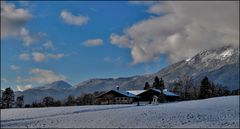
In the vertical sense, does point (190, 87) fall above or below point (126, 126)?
above

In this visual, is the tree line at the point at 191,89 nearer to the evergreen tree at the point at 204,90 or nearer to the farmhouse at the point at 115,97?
the evergreen tree at the point at 204,90

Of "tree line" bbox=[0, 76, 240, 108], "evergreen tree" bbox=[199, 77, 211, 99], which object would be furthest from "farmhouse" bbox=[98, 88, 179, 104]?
"evergreen tree" bbox=[199, 77, 211, 99]

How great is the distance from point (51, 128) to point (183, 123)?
38.4ft

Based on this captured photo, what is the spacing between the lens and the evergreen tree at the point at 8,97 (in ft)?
388

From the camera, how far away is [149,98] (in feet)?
386

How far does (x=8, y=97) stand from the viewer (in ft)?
397

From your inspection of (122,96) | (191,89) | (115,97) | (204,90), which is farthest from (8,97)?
(191,89)

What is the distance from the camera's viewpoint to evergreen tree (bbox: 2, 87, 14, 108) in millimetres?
118188

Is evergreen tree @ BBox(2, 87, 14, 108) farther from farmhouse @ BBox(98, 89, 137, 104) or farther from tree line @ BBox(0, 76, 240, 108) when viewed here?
farmhouse @ BBox(98, 89, 137, 104)

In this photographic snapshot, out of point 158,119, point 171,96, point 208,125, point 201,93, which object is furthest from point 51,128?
point 201,93

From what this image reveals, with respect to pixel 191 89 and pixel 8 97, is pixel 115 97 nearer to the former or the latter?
pixel 8 97

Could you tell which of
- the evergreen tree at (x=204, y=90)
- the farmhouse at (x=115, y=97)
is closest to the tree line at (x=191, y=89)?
the evergreen tree at (x=204, y=90)

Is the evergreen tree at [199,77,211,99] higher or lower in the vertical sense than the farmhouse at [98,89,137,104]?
higher

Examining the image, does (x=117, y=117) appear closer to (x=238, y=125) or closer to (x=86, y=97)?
(x=238, y=125)
